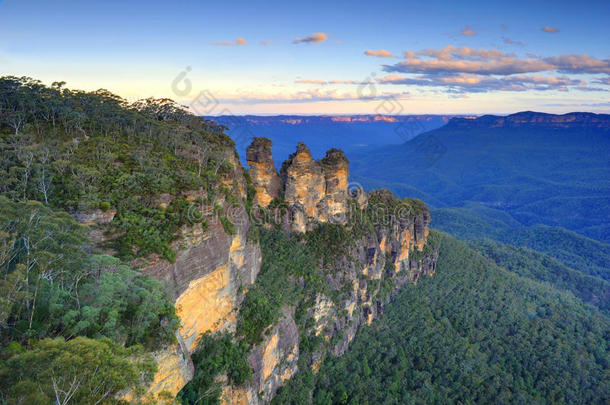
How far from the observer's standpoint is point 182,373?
19.4 m

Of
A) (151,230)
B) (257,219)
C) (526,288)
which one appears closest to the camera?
(151,230)

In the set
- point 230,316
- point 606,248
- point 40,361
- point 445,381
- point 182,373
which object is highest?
point 40,361

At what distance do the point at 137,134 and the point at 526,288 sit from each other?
242ft

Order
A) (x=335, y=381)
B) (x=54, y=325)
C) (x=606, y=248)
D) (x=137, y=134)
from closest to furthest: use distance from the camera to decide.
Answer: (x=54, y=325), (x=137, y=134), (x=335, y=381), (x=606, y=248)

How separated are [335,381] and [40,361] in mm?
35398

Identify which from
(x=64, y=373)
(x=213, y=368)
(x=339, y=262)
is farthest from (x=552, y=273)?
(x=64, y=373)

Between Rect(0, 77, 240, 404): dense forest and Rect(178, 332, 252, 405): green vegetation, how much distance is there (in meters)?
7.76

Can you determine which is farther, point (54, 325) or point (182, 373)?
point (182, 373)

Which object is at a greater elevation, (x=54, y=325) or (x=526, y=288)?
(x=54, y=325)

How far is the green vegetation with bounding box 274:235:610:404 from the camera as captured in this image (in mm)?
39531

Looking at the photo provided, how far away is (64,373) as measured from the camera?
10891mm

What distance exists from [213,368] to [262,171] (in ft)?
82.9

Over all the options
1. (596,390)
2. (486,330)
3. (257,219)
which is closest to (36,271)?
(257,219)

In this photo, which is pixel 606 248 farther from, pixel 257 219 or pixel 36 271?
pixel 36 271
